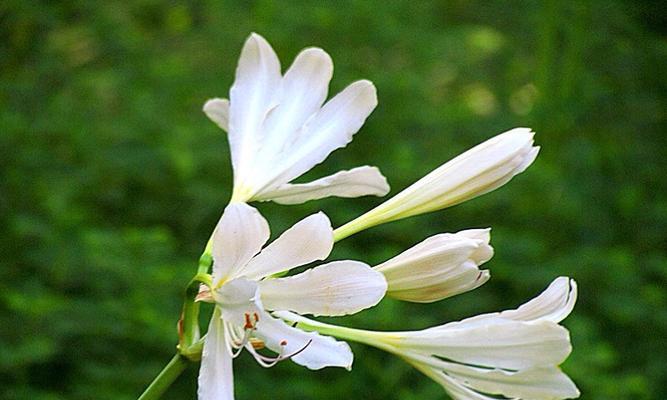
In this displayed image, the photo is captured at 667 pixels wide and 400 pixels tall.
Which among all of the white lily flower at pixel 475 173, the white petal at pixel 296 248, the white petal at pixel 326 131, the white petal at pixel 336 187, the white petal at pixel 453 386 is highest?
the white petal at pixel 326 131

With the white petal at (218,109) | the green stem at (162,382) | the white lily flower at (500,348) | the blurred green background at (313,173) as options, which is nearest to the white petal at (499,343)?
the white lily flower at (500,348)

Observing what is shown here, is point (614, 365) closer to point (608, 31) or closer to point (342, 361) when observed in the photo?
point (608, 31)

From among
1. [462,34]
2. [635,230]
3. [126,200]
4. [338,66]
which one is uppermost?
[462,34]

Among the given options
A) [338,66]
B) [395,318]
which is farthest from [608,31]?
[395,318]

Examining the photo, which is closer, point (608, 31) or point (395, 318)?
point (395, 318)

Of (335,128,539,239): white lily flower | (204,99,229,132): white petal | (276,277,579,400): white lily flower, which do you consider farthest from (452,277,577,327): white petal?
(204,99,229,132): white petal

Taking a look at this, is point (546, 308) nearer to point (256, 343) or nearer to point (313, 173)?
point (256, 343)

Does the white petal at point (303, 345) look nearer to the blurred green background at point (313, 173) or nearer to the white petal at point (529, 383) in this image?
the white petal at point (529, 383)
